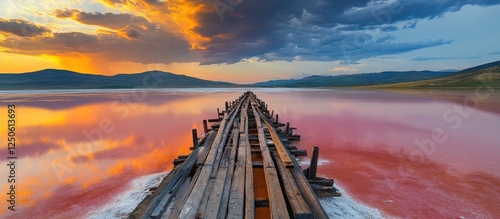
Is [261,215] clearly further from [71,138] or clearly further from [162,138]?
[71,138]

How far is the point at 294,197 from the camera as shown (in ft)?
13.0

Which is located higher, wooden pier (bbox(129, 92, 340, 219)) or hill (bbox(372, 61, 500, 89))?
hill (bbox(372, 61, 500, 89))

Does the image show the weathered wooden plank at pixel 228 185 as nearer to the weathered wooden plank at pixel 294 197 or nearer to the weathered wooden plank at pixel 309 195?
the weathered wooden plank at pixel 294 197

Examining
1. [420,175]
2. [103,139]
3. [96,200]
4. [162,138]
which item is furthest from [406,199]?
[103,139]

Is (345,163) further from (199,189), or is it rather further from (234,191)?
(199,189)

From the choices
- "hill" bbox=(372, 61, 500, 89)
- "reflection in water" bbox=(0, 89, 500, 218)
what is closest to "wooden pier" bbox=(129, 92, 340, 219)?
"reflection in water" bbox=(0, 89, 500, 218)

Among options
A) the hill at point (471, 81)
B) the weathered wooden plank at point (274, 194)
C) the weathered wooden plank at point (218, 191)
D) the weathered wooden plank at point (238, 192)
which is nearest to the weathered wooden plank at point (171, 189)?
the weathered wooden plank at point (218, 191)

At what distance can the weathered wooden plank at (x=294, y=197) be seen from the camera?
3.43 m

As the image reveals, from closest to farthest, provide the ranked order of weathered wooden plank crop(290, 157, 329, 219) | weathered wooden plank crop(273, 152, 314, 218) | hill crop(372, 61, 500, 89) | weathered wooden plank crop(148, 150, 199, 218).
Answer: weathered wooden plank crop(273, 152, 314, 218) → weathered wooden plank crop(290, 157, 329, 219) → weathered wooden plank crop(148, 150, 199, 218) → hill crop(372, 61, 500, 89)

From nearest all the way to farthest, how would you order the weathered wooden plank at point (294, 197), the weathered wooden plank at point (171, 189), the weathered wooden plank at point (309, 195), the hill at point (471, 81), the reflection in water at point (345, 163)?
→ the weathered wooden plank at point (294, 197) < the weathered wooden plank at point (309, 195) < the weathered wooden plank at point (171, 189) < the reflection in water at point (345, 163) < the hill at point (471, 81)

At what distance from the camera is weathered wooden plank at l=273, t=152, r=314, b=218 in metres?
3.43

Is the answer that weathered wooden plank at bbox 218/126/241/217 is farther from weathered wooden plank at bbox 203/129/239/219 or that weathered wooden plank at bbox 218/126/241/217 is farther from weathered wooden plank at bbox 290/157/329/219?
weathered wooden plank at bbox 290/157/329/219

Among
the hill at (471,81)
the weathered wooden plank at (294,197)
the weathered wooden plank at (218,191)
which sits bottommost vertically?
the weathered wooden plank at (294,197)

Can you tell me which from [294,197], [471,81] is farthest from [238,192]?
[471,81]
